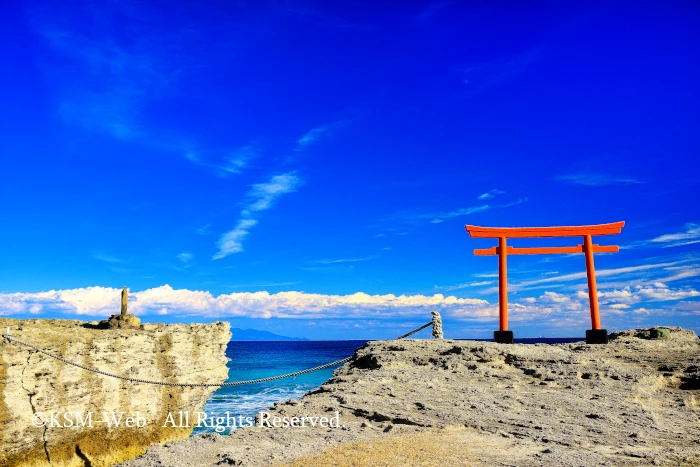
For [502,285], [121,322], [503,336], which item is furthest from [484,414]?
[502,285]

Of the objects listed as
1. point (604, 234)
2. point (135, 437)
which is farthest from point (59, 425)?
point (604, 234)

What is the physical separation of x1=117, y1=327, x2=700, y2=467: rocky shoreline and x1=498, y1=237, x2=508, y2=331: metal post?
3.66 m

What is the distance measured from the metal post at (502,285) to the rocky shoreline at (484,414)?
3656 mm

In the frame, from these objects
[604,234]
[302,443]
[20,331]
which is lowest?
[302,443]

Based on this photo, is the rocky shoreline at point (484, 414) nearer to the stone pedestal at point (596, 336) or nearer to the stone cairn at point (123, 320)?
the stone pedestal at point (596, 336)

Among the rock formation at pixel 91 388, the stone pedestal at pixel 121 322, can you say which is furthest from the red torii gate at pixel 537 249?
the stone pedestal at pixel 121 322

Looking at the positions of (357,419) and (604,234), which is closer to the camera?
(357,419)

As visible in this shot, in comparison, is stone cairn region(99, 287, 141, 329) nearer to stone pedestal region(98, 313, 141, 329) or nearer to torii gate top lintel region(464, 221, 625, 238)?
stone pedestal region(98, 313, 141, 329)

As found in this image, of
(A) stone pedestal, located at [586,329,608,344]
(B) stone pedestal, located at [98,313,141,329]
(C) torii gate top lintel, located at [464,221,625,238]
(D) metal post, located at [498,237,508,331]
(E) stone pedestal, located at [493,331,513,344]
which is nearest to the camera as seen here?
(B) stone pedestal, located at [98,313,141,329]

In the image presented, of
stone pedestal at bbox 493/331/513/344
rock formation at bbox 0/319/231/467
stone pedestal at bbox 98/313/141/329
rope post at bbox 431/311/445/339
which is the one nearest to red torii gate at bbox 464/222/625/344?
stone pedestal at bbox 493/331/513/344

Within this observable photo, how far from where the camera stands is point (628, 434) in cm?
458

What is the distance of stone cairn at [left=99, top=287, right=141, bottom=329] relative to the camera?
8742 millimetres

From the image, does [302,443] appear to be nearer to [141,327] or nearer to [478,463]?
[478,463]

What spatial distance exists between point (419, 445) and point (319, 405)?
6.02 ft
